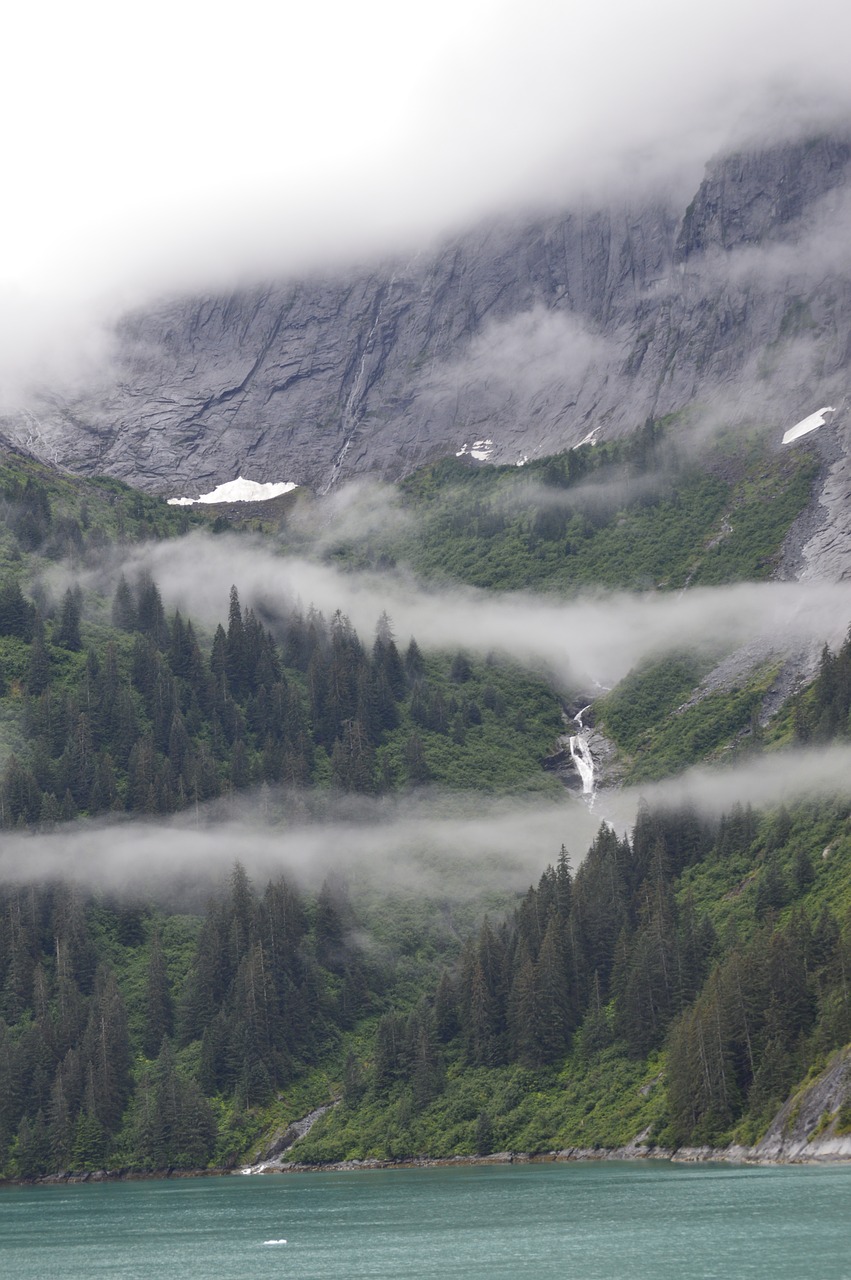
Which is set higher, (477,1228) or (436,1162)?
(477,1228)

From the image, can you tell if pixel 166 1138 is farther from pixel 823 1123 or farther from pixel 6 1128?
pixel 823 1123

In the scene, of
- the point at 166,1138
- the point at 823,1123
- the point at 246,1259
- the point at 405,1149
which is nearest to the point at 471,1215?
the point at 246,1259

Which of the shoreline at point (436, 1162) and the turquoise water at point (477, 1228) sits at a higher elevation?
the turquoise water at point (477, 1228)

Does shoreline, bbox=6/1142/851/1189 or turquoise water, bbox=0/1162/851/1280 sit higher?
turquoise water, bbox=0/1162/851/1280

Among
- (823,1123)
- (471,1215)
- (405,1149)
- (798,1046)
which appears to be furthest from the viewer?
(405,1149)

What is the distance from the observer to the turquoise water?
102m

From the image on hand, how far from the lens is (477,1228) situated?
122 meters

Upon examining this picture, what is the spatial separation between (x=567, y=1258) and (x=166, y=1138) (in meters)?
99.0

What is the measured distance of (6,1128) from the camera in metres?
196

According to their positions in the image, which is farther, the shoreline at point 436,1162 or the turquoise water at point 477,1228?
the shoreline at point 436,1162

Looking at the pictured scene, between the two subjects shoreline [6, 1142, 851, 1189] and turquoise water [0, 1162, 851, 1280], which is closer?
turquoise water [0, 1162, 851, 1280]

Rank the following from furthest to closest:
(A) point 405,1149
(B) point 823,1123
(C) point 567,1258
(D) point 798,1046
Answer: (A) point 405,1149 → (D) point 798,1046 → (B) point 823,1123 → (C) point 567,1258

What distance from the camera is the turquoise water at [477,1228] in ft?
336

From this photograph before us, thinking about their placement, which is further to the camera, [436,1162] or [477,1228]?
[436,1162]
